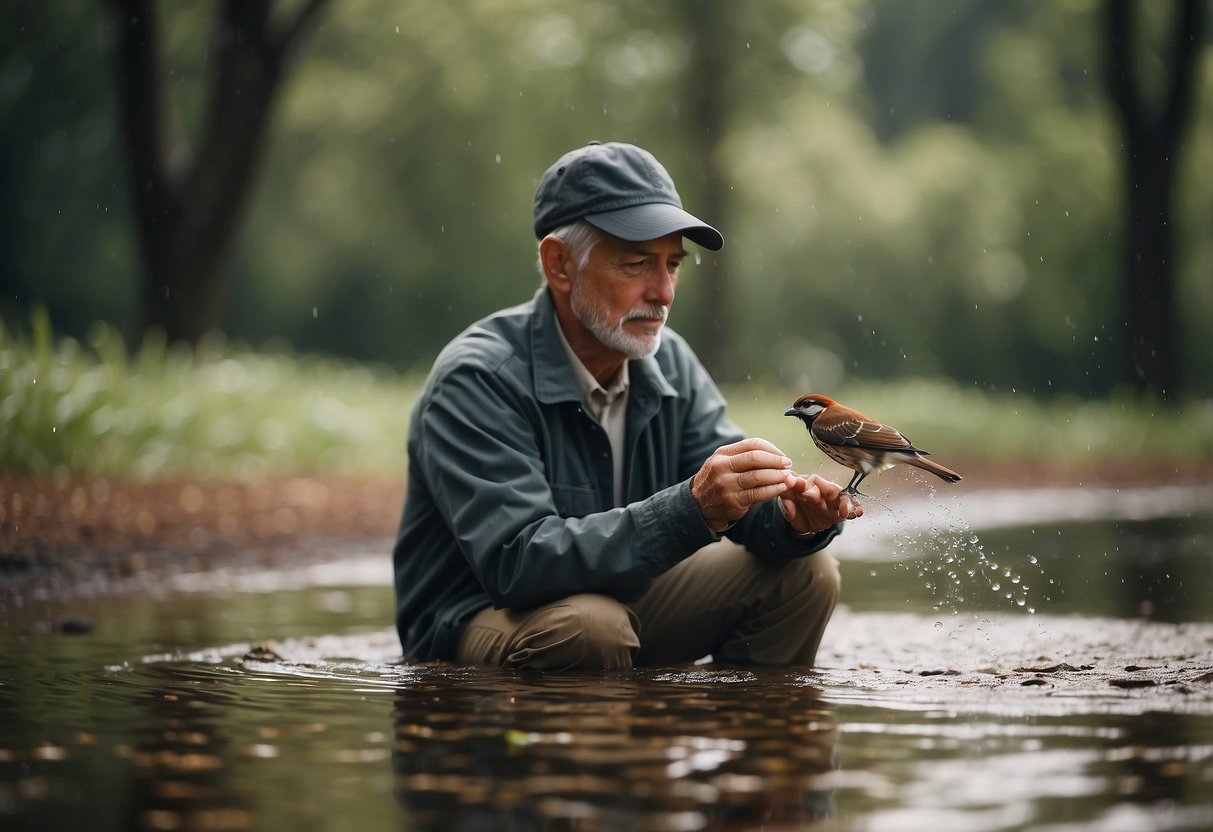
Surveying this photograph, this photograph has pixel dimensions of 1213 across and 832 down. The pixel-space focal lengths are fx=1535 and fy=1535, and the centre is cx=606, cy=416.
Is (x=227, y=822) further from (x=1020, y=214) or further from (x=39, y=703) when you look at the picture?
(x=1020, y=214)

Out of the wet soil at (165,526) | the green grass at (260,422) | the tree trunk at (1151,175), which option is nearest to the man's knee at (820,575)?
the green grass at (260,422)

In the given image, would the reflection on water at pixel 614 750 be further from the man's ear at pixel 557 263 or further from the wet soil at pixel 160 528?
the wet soil at pixel 160 528

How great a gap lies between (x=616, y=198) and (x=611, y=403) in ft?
2.22

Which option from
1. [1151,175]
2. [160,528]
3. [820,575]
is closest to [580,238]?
[820,575]

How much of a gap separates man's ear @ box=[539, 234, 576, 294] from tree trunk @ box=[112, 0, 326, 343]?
35.9 feet

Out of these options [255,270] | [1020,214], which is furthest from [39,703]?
[255,270]

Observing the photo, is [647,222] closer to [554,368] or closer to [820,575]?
[554,368]

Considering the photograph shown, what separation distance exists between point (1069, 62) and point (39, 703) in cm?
3182

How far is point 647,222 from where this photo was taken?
4.61 metres

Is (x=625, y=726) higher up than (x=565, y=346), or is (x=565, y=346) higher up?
(x=565, y=346)

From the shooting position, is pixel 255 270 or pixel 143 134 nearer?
pixel 143 134

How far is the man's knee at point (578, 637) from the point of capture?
4512 millimetres

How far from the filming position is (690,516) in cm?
429

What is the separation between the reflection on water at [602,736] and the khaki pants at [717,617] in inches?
4.6
